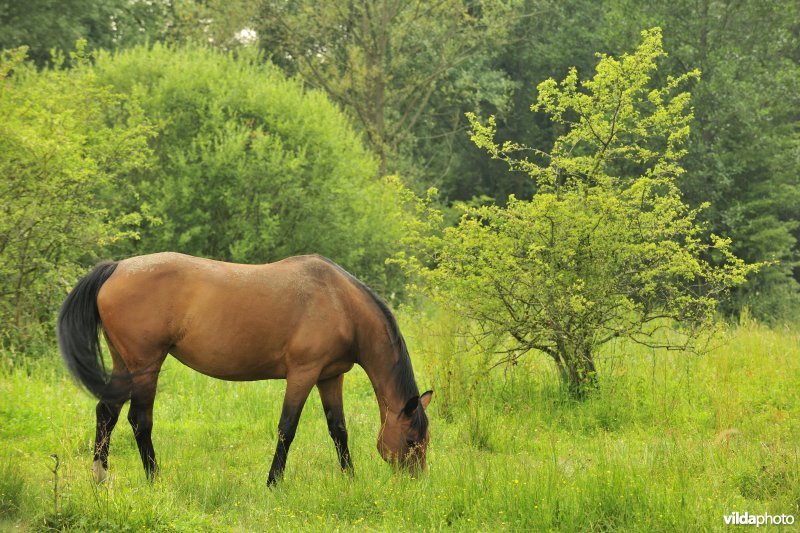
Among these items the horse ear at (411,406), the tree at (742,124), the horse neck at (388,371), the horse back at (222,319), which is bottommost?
the horse ear at (411,406)

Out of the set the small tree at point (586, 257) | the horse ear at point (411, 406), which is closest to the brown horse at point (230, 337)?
the horse ear at point (411, 406)

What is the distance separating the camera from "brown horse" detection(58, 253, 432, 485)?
5973 millimetres

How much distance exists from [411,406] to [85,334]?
8.60ft

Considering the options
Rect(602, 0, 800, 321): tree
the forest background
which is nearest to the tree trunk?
the forest background

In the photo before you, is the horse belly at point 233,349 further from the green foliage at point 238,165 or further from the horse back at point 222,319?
the green foliage at point 238,165

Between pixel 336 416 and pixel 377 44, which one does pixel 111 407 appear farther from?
pixel 377 44

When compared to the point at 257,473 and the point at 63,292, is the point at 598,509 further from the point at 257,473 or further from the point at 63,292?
the point at 63,292

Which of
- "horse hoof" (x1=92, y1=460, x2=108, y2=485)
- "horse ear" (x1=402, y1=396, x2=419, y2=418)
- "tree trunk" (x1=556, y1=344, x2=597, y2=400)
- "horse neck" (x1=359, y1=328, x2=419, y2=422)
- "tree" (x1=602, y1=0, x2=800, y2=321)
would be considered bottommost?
"horse hoof" (x1=92, y1=460, x2=108, y2=485)

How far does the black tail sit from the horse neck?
1997mm

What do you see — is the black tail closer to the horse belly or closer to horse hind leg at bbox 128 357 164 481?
horse hind leg at bbox 128 357 164 481

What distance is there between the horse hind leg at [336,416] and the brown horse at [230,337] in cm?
4

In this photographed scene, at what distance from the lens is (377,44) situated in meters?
24.8

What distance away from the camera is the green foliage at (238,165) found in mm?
17094

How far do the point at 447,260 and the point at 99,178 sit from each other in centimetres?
569
